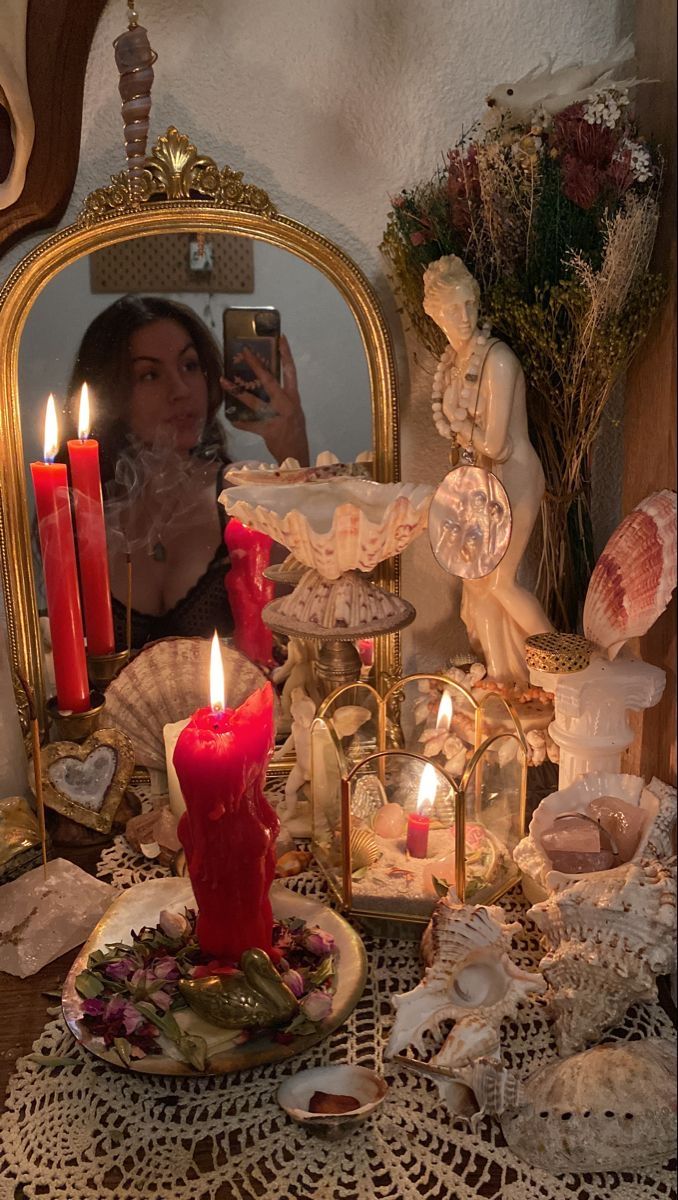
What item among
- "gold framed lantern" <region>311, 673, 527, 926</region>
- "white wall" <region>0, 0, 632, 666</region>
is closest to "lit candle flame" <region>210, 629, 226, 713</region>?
"gold framed lantern" <region>311, 673, 527, 926</region>

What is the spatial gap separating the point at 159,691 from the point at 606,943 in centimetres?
53

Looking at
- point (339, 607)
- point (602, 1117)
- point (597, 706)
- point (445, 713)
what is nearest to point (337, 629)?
point (339, 607)

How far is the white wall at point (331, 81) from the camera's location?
1.03 metres

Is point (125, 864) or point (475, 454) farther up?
point (475, 454)

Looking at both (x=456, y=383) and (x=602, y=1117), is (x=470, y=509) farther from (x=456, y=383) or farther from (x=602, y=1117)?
(x=602, y=1117)

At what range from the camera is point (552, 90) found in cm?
94

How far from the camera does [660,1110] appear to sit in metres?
0.65

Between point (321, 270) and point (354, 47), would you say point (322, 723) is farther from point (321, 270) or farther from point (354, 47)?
point (354, 47)

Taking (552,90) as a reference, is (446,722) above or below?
below

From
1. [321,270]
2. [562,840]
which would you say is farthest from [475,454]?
[562,840]

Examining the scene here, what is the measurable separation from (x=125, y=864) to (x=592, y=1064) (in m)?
0.47

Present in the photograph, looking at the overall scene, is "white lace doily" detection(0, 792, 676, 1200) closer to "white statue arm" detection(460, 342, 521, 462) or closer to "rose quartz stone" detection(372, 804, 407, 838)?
"rose quartz stone" detection(372, 804, 407, 838)

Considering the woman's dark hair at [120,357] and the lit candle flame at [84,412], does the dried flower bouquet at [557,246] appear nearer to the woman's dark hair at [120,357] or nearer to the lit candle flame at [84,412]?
the woman's dark hair at [120,357]

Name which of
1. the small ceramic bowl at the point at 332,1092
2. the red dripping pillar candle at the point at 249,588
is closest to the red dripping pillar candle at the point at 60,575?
the red dripping pillar candle at the point at 249,588
